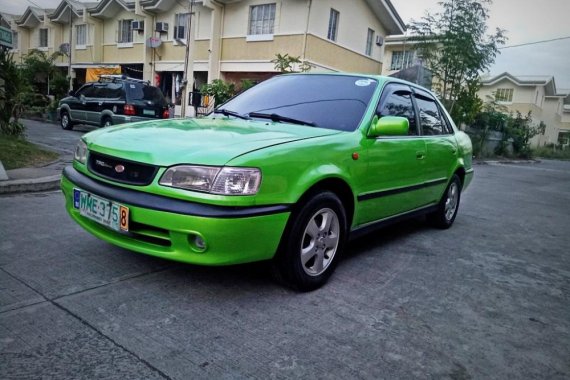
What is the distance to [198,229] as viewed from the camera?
2.35m

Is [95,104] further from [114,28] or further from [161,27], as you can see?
[114,28]

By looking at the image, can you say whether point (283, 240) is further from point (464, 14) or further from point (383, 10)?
point (383, 10)

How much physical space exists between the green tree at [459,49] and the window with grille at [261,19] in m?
5.57

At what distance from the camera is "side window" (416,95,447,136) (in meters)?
4.35

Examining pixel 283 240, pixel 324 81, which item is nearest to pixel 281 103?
pixel 324 81

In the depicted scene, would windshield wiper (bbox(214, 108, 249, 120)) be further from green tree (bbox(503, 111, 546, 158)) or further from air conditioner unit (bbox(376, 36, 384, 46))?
green tree (bbox(503, 111, 546, 158))

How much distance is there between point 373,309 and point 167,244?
1337mm

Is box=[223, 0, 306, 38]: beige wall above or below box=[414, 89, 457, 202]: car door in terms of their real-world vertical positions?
above

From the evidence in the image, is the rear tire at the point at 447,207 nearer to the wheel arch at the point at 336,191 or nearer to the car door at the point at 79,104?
the wheel arch at the point at 336,191

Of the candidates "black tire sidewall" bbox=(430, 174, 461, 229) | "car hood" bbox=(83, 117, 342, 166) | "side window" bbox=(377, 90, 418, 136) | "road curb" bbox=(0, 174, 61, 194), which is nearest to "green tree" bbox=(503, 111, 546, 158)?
"black tire sidewall" bbox=(430, 174, 461, 229)

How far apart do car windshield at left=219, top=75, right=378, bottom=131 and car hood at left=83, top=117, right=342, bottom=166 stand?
0.21 metres

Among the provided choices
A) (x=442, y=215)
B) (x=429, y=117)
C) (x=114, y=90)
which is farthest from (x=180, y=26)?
(x=442, y=215)

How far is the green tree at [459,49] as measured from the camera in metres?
16.6

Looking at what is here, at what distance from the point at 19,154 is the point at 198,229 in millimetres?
5792
